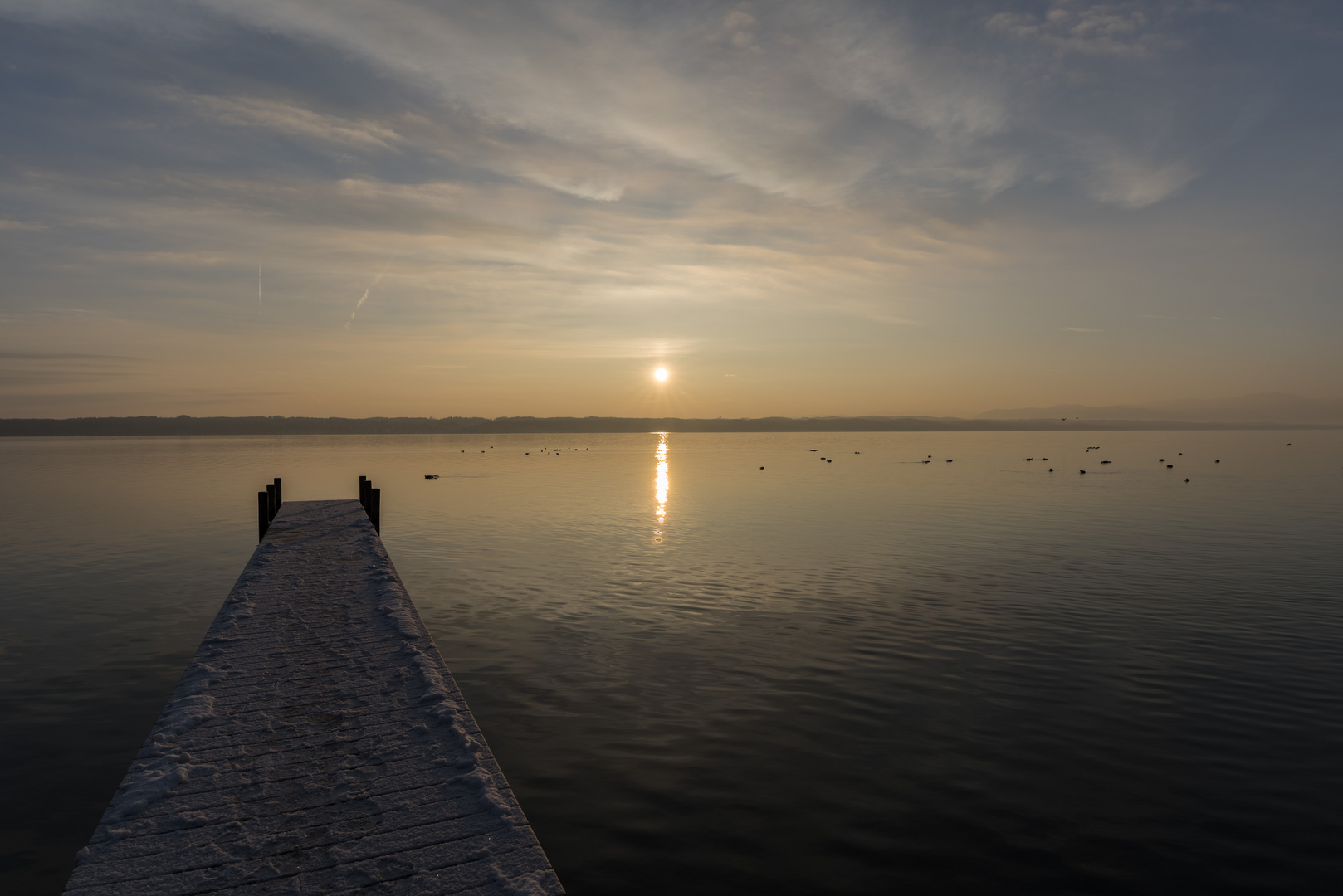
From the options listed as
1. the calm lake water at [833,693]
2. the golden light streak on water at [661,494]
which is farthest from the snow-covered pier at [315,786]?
the golden light streak on water at [661,494]

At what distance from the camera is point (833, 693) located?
13266mm

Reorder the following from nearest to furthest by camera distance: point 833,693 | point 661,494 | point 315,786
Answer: point 315,786
point 833,693
point 661,494

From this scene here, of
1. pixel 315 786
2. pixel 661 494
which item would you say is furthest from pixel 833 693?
pixel 661 494

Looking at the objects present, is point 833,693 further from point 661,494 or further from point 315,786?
point 661,494

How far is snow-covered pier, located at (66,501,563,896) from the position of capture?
6.05m

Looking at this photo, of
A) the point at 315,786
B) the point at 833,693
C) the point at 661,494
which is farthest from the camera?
the point at 661,494

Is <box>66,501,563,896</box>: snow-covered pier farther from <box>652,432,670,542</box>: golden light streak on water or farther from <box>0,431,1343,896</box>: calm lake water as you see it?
<box>652,432,670,542</box>: golden light streak on water

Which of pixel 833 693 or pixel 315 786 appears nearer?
pixel 315 786

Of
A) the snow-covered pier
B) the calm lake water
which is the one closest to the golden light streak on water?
the calm lake water

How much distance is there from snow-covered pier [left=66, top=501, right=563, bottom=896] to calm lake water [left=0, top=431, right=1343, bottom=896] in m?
1.72

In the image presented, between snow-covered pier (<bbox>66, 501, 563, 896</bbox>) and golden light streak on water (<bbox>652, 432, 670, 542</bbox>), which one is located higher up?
snow-covered pier (<bbox>66, 501, 563, 896</bbox>)

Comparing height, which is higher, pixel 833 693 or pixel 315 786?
pixel 315 786

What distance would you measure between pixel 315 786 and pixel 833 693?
8.73 meters

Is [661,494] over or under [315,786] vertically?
under
